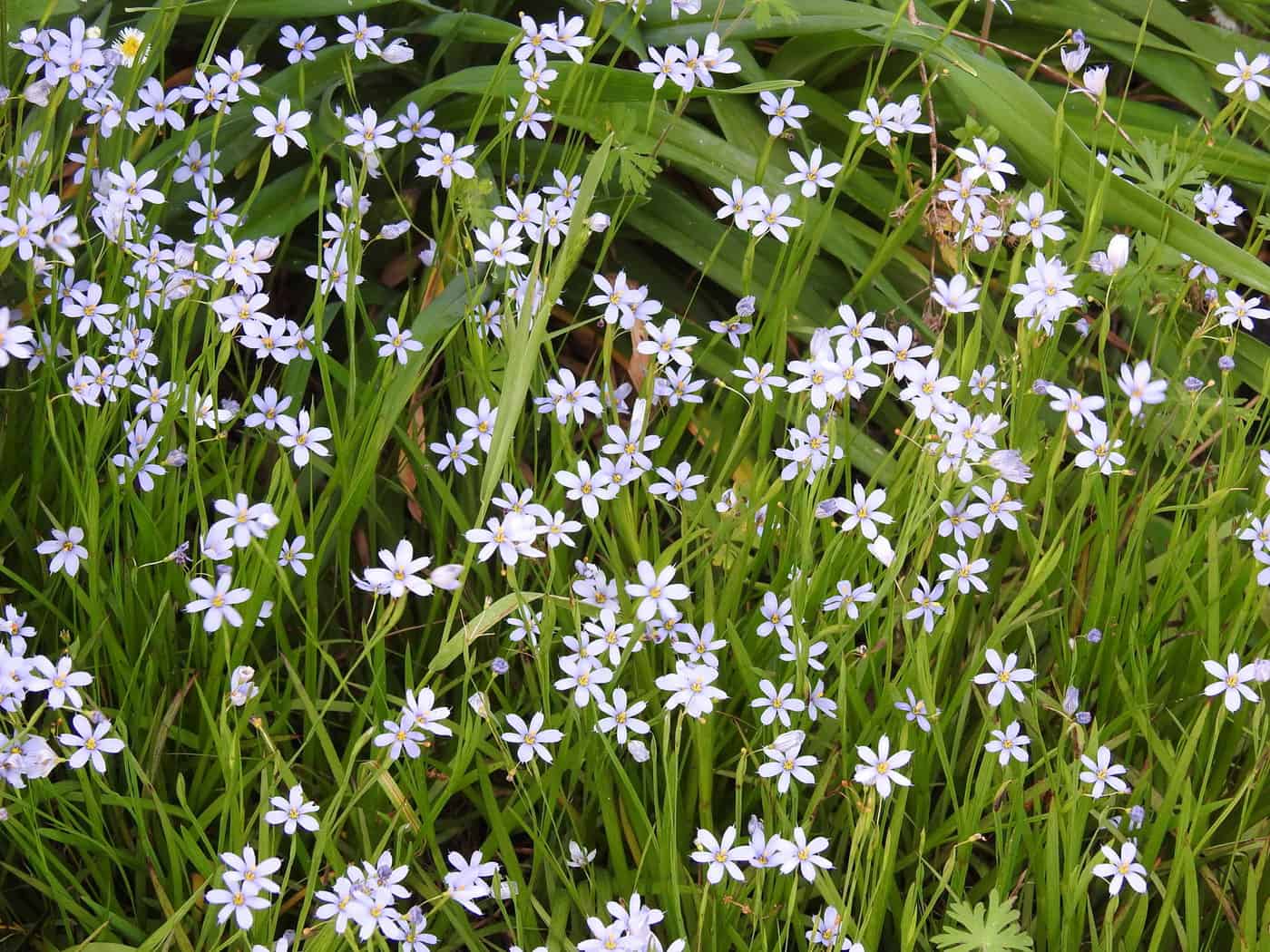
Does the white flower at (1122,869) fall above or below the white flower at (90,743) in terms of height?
above

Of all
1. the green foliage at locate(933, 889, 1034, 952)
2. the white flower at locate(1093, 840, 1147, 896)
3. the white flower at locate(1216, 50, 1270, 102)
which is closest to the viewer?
the green foliage at locate(933, 889, 1034, 952)

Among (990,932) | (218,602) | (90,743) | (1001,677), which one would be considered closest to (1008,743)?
(1001,677)

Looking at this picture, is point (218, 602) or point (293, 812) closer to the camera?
point (293, 812)

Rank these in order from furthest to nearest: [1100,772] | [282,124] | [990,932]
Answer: [282,124] < [1100,772] < [990,932]

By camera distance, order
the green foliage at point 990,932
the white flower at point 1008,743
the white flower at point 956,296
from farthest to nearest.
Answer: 1. the white flower at point 956,296
2. the white flower at point 1008,743
3. the green foliage at point 990,932

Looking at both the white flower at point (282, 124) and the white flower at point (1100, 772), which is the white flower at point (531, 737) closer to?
the white flower at point (1100, 772)

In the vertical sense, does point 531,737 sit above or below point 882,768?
below

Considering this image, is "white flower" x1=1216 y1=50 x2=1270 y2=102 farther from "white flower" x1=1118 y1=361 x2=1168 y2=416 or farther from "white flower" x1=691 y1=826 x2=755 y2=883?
"white flower" x1=691 y1=826 x2=755 y2=883

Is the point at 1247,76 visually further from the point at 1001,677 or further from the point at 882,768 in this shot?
the point at 882,768

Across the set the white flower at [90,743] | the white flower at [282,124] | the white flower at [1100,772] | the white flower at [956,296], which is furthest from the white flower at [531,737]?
the white flower at [282,124]

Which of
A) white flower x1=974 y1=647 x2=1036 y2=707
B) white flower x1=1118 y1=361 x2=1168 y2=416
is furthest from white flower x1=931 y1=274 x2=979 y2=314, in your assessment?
white flower x1=974 y1=647 x2=1036 y2=707

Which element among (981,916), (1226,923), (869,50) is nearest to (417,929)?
(981,916)

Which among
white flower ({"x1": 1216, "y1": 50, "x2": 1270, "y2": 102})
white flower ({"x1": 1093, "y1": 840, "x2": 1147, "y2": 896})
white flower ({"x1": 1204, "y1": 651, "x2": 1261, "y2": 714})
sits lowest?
white flower ({"x1": 1093, "y1": 840, "x2": 1147, "y2": 896})

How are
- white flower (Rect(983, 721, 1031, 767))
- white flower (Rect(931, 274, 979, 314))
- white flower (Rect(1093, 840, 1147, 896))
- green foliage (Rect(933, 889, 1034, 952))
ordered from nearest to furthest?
green foliage (Rect(933, 889, 1034, 952)), white flower (Rect(1093, 840, 1147, 896)), white flower (Rect(983, 721, 1031, 767)), white flower (Rect(931, 274, 979, 314))
